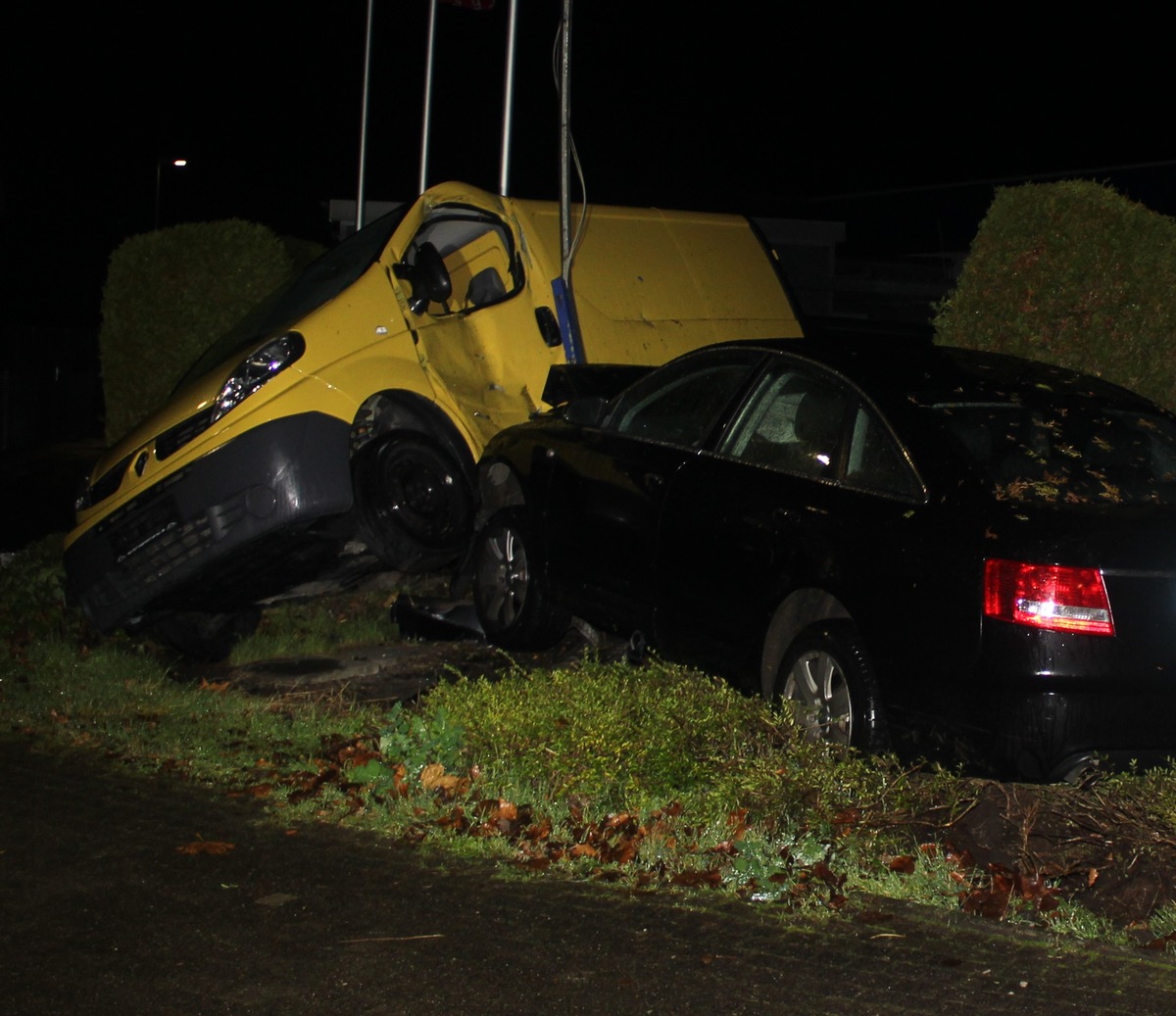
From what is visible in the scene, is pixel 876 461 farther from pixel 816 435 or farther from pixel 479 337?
pixel 479 337

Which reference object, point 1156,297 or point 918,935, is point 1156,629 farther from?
point 1156,297

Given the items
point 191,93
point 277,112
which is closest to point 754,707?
point 191,93

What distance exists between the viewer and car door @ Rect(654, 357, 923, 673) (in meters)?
5.25

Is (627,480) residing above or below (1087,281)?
below

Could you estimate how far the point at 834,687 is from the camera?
5387 mm

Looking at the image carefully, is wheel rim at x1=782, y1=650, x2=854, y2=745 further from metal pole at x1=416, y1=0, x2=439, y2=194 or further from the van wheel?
metal pole at x1=416, y1=0, x2=439, y2=194

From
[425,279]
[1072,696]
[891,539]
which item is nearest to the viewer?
[1072,696]

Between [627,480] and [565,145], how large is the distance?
9.41 feet

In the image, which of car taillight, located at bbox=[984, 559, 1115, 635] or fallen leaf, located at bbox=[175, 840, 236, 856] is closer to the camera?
car taillight, located at bbox=[984, 559, 1115, 635]

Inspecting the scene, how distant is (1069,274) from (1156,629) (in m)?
3.45

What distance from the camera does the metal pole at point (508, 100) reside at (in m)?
10.6

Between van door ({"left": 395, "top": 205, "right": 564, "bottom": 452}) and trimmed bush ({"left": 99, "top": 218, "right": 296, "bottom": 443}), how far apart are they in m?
3.06

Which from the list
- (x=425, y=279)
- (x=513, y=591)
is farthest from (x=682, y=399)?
(x=425, y=279)

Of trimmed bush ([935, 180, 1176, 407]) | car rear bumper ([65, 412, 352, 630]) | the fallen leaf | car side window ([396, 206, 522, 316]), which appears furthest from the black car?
the fallen leaf
